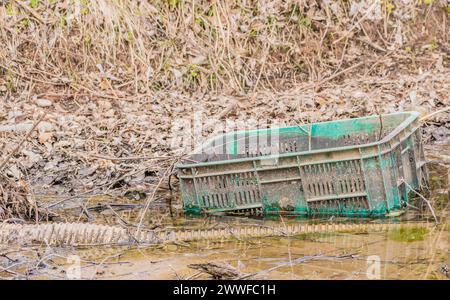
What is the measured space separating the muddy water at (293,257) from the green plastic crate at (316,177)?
0.16 metres

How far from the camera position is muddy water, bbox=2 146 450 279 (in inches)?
231

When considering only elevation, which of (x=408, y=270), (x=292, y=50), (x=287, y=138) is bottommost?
(x=408, y=270)

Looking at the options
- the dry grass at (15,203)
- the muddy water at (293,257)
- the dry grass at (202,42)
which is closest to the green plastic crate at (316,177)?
the muddy water at (293,257)

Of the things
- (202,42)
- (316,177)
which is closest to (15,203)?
(316,177)

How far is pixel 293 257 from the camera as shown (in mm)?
6258

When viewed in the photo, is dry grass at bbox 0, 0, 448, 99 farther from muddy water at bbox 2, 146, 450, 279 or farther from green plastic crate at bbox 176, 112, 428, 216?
muddy water at bbox 2, 146, 450, 279

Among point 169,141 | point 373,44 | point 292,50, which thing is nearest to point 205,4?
point 292,50

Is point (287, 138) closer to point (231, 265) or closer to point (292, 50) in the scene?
point (231, 265)

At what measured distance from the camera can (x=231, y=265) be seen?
6105mm

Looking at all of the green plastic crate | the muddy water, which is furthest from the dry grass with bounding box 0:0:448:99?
the muddy water

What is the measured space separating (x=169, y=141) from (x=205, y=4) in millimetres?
3266

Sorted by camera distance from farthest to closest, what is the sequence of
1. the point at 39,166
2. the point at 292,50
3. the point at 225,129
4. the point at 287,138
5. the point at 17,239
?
1. the point at 292,50
2. the point at 225,129
3. the point at 39,166
4. the point at 287,138
5. the point at 17,239

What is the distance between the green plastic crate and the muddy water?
157 mm

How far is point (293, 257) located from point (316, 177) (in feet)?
3.41
